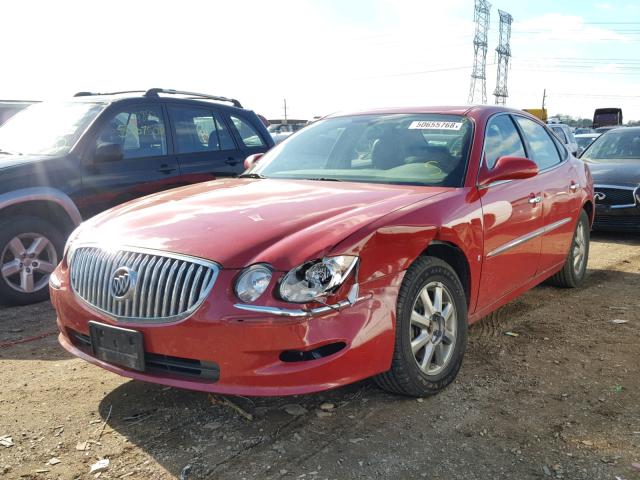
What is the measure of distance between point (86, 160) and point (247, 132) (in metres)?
2.11

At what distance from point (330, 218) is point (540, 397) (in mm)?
1520

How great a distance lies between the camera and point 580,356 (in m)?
3.94

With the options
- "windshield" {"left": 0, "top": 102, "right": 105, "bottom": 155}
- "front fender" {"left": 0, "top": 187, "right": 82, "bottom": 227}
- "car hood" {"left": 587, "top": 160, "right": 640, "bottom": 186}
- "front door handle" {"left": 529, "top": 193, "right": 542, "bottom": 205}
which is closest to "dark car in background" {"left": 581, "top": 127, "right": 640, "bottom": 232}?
"car hood" {"left": 587, "top": 160, "right": 640, "bottom": 186}

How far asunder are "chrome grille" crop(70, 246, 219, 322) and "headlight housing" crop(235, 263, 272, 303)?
0.41 feet

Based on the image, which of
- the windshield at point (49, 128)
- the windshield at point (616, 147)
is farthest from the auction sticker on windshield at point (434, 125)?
the windshield at point (616, 147)

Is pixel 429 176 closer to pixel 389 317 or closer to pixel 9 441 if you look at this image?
pixel 389 317

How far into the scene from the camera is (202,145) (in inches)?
256

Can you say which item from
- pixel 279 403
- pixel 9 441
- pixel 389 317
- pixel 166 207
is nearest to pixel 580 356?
pixel 389 317

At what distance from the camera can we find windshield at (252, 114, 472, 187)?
3.85 meters

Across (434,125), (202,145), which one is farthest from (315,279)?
(202,145)

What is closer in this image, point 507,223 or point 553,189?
point 507,223

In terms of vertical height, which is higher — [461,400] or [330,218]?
[330,218]

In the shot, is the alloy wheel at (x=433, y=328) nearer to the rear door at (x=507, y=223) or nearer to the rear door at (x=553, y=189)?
the rear door at (x=507, y=223)

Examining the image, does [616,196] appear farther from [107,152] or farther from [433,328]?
[107,152]
